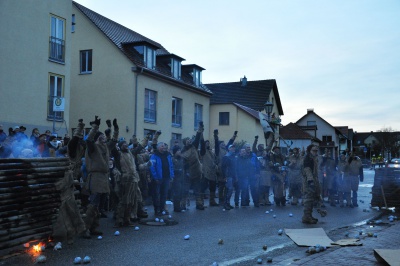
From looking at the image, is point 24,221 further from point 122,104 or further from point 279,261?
point 122,104

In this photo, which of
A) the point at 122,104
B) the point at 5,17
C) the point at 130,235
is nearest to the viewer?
the point at 130,235

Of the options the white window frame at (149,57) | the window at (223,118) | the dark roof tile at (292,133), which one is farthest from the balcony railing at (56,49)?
the dark roof tile at (292,133)

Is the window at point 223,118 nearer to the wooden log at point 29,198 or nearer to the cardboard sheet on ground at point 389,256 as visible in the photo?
the wooden log at point 29,198

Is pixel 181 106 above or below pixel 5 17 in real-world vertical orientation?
below

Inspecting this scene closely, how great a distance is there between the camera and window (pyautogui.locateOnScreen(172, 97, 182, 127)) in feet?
106

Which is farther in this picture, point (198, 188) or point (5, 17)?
point (5, 17)

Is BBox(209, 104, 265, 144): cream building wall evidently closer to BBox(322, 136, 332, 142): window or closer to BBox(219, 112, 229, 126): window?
BBox(219, 112, 229, 126): window

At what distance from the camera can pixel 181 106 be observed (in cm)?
3284

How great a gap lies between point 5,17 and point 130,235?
1436cm

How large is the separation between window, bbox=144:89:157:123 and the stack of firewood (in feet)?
68.8

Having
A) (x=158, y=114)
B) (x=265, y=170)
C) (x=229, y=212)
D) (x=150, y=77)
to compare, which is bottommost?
(x=229, y=212)

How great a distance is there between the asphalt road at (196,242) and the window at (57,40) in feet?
43.5

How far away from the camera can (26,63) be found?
2070 centimetres

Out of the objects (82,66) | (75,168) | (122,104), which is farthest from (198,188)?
(82,66)
